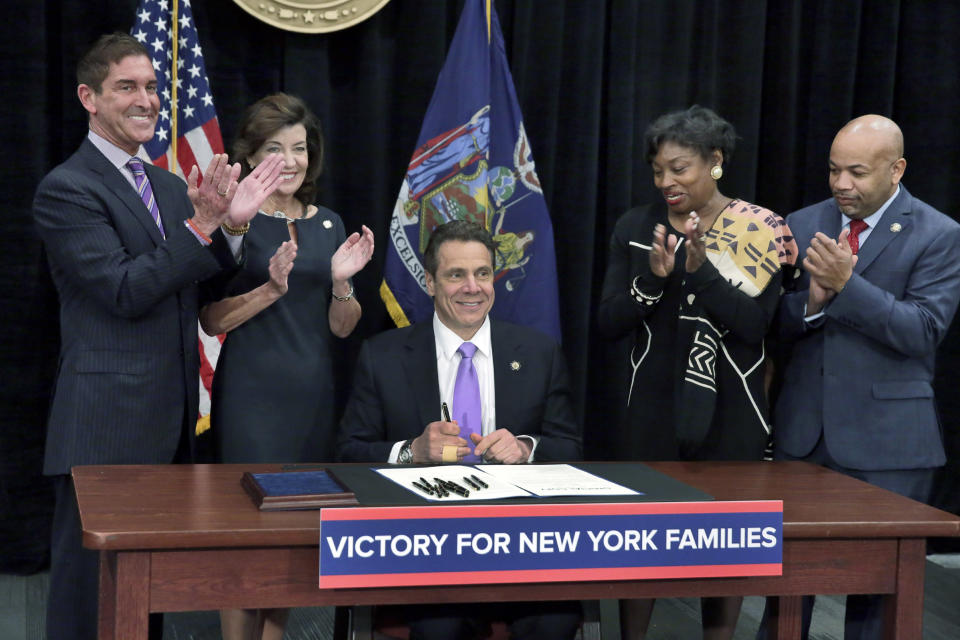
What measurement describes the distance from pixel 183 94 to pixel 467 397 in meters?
1.64

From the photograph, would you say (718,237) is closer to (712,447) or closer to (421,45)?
(712,447)

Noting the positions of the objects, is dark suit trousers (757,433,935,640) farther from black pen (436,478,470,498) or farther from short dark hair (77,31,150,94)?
short dark hair (77,31,150,94)

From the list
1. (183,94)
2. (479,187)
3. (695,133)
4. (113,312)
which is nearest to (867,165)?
(695,133)

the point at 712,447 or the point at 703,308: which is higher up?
the point at 703,308

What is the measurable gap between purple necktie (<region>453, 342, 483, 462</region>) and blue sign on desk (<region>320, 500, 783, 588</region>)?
690 mm

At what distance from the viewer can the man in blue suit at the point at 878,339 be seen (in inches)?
103

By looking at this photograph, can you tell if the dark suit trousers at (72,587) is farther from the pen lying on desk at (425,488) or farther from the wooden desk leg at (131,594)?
the pen lying on desk at (425,488)

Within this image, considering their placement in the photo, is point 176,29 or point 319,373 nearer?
point 319,373

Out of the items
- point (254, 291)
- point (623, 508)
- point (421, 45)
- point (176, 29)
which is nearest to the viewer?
point (623, 508)

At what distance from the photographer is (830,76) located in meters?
4.20

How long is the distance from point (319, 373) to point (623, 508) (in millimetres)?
1188

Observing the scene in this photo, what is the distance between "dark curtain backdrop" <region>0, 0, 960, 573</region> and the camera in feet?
11.5

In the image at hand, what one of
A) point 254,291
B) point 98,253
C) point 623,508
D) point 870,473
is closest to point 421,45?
point 254,291

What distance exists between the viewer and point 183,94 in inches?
135
